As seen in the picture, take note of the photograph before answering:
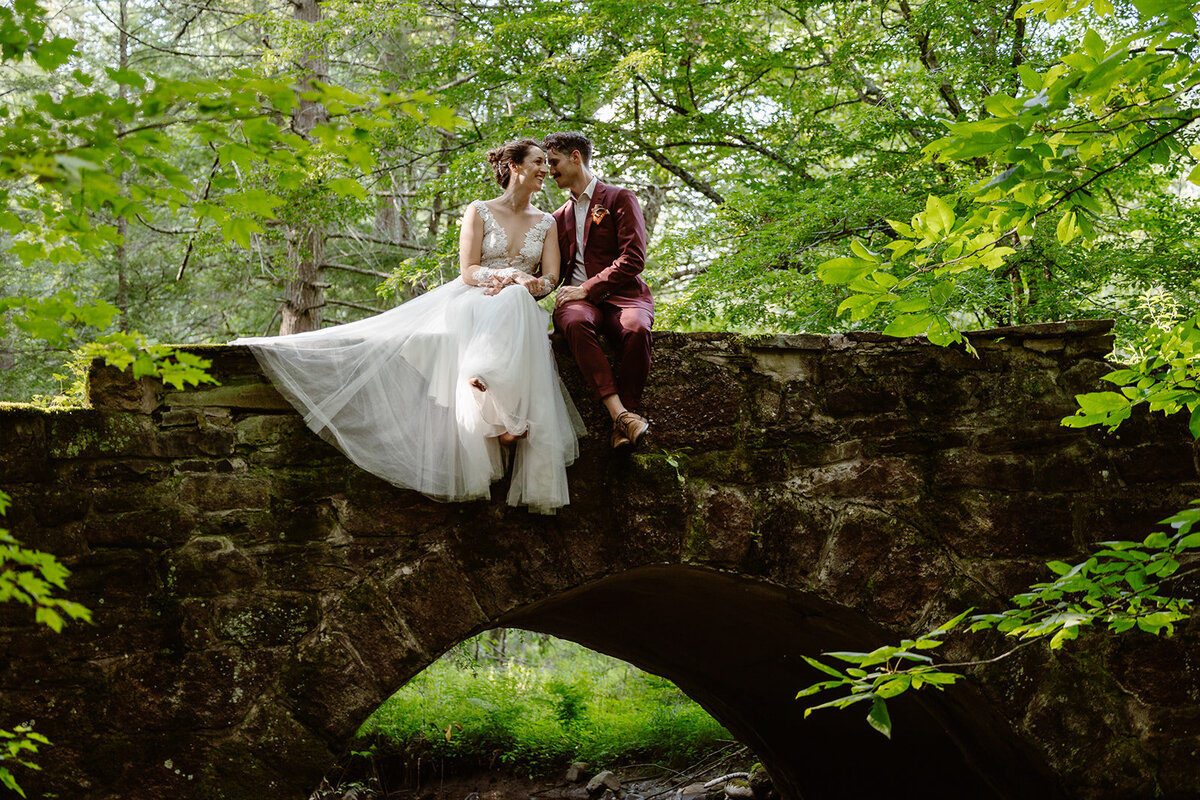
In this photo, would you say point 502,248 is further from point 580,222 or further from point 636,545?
point 636,545

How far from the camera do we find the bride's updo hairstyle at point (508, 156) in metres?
3.85

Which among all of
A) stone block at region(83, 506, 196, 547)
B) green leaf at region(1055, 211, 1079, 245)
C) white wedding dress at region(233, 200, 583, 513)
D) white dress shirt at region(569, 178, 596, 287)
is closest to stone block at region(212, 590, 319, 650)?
stone block at region(83, 506, 196, 547)

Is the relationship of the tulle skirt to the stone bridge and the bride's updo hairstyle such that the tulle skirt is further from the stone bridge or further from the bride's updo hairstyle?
the bride's updo hairstyle

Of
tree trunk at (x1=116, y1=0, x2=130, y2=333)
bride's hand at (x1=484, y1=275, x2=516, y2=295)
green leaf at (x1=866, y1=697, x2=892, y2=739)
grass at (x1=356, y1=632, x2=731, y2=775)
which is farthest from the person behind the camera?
tree trunk at (x1=116, y1=0, x2=130, y2=333)

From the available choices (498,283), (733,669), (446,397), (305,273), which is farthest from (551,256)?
(305,273)

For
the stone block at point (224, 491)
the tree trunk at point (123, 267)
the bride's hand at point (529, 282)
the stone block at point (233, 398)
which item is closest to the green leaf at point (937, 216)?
the bride's hand at point (529, 282)

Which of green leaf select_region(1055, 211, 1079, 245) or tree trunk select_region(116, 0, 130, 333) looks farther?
tree trunk select_region(116, 0, 130, 333)

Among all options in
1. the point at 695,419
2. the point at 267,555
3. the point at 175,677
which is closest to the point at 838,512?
the point at 695,419

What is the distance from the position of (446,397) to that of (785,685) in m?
2.89

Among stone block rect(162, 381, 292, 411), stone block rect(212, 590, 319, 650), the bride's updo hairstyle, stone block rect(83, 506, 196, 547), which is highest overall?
the bride's updo hairstyle

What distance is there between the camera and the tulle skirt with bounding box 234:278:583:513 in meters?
3.31

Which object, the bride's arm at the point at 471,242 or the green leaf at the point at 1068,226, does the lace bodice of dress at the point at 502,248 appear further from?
the green leaf at the point at 1068,226

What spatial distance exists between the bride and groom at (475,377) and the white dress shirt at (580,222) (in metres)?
0.12

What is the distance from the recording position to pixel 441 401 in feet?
11.2
